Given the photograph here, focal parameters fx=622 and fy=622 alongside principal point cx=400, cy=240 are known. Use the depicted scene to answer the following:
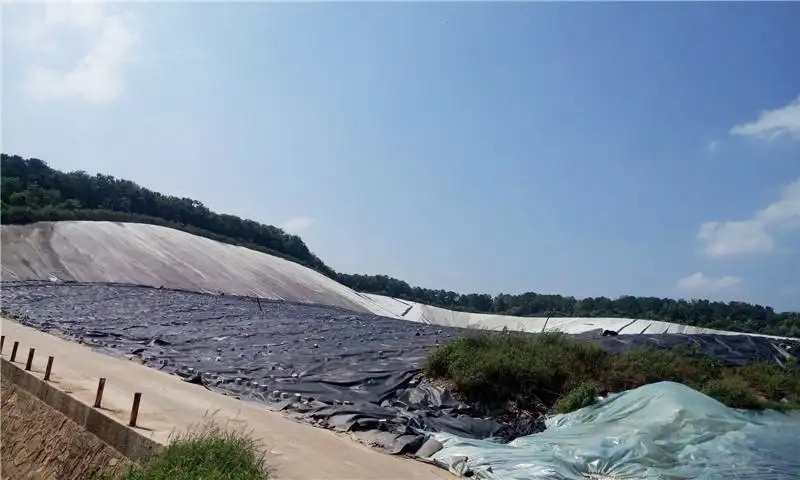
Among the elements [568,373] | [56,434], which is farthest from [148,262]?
[568,373]

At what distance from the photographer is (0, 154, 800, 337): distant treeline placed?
33906mm

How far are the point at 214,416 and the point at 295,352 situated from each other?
196 inches

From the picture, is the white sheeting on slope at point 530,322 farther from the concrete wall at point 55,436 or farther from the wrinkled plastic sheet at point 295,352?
the concrete wall at point 55,436

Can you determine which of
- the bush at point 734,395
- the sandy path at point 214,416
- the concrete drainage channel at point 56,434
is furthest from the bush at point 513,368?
the concrete drainage channel at point 56,434

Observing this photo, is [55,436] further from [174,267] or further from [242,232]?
[242,232]

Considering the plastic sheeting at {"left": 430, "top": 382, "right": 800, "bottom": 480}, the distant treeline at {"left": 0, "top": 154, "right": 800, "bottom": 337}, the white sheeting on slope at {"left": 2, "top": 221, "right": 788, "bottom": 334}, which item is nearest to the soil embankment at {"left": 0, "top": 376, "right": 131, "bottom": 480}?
the plastic sheeting at {"left": 430, "top": 382, "right": 800, "bottom": 480}

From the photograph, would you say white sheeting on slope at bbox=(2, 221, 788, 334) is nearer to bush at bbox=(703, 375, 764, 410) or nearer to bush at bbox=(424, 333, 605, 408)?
bush at bbox=(424, 333, 605, 408)

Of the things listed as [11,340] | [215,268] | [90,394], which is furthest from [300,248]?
[90,394]

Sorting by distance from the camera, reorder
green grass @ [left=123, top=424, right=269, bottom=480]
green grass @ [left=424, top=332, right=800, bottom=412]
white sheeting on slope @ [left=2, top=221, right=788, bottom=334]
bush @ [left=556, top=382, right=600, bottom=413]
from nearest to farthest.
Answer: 1. green grass @ [left=123, top=424, right=269, bottom=480]
2. bush @ [left=556, top=382, right=600, bottom=413]
3. green grass @ [left=424, top=332, right=800, bottom=412]
4. white sheeting on slope @ [left=2, top=221, right=788, bottom=334]

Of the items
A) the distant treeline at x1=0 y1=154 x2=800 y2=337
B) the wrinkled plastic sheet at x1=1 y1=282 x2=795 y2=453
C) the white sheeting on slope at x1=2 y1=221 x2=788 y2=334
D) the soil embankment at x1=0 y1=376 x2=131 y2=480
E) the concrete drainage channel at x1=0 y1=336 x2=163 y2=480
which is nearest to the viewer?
the concrete drainage channel at x1=0 y1=336 x2=163 y2=480

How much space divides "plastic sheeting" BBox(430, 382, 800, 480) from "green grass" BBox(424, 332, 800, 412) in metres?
1.20

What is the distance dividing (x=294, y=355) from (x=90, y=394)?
15.1 feet

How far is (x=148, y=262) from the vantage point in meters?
A: 30.0

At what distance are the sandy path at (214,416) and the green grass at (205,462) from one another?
0.88 metres
